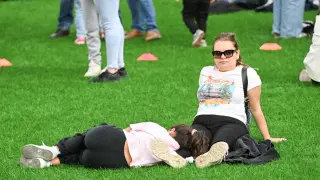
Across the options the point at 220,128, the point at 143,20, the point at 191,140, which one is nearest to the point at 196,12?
the point at 143,20

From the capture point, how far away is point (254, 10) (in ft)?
48.9

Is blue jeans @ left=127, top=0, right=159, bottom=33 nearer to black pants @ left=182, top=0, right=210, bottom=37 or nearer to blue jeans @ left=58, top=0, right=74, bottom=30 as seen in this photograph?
black pants @ left=182, top=0, right=210, bottom=37

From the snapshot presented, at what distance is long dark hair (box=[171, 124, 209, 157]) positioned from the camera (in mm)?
5262

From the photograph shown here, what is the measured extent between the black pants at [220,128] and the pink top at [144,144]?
0.34 m

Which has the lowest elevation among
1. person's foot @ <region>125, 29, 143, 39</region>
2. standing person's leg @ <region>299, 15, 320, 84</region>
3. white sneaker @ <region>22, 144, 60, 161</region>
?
person's foot @ <region>125, 29, 143, 39</region>

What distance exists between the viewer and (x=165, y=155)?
5.02m

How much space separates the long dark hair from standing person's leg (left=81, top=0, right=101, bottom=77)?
3.54m

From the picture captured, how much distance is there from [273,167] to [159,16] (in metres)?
9.63

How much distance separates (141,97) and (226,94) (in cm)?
199

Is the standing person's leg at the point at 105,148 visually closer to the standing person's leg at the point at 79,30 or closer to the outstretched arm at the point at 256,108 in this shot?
the outstretched arm at the point at 256,108

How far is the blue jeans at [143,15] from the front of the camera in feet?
38.5

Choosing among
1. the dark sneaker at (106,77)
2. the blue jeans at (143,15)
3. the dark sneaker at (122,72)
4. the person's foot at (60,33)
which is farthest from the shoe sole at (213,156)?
the person's foot at (60,33)

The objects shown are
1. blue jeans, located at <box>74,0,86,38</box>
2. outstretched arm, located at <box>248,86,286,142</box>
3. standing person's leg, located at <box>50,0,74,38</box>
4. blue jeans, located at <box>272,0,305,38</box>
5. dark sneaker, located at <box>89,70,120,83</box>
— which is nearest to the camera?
outstretched arm, located at <box>248,86,286,142</box>

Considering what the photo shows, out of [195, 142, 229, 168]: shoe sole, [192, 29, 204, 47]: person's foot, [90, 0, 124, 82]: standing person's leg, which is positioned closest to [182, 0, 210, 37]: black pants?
[192, 29, 204, 47]: person's foot
